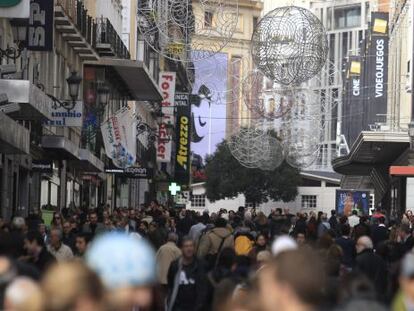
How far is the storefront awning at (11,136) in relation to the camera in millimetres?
24594

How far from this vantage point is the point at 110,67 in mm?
52531

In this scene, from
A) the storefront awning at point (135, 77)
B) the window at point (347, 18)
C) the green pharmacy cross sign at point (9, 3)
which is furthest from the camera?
the window at point (347, 18)

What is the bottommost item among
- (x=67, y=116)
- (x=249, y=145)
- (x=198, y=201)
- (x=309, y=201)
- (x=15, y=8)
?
(x=198, y=201)

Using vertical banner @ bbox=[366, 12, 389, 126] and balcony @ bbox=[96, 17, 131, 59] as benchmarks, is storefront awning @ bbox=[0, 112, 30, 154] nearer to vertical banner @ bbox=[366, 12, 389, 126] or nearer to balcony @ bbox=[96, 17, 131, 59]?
balcony @ bbox=[96, 17, 131, 59]

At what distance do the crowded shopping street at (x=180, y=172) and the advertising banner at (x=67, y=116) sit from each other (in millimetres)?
43

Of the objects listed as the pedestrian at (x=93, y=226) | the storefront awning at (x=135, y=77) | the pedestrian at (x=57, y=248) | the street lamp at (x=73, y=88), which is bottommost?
the pedestrian at (x=93, y=226)

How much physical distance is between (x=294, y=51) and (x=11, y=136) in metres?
10.9

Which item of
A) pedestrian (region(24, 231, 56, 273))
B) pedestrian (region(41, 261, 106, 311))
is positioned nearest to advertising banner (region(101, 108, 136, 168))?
pedestrian (region(24, 231, 56, 273))

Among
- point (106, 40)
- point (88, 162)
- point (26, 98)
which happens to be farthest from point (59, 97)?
point (26, 98)

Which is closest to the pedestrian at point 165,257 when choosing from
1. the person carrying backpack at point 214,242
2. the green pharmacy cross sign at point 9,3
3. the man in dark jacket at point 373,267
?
the person carrying backpack at point 214,242

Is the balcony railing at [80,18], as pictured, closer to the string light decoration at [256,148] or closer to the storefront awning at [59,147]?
the storefront awning at [59,147]

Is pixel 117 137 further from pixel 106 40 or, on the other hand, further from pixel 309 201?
pixel 309 201

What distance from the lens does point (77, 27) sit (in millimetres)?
42062

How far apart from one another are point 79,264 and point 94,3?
153 feet
